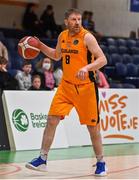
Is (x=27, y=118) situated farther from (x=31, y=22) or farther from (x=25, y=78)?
(x=31, y=22)

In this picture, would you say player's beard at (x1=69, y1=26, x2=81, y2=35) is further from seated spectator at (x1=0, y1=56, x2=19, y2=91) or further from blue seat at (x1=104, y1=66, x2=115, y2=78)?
blue seat at (x1=104, y1=66, x2=115, y2=78)

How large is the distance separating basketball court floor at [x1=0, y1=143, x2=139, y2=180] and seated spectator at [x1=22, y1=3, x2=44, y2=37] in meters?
8.55

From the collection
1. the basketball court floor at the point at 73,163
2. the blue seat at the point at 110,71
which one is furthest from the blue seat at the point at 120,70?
the basketball court floor at the point at 73,163

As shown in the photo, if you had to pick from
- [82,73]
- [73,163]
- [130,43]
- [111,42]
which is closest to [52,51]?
[82,73]

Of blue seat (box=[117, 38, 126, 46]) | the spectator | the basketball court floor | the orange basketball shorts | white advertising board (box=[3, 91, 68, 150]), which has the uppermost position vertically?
the spectator

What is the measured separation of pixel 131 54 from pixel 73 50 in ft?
43.7

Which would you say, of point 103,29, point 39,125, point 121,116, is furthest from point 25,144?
point 103,29

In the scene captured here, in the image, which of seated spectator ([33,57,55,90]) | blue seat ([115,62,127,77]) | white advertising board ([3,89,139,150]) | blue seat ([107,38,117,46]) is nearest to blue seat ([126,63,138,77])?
blue seat ([115,62,127,77])

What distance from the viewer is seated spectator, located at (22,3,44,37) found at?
62.8 ft

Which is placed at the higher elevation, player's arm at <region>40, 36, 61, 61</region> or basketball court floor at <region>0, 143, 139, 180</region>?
player's arm at <region>40, 36, 61, 61</region>

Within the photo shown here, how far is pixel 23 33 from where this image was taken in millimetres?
18891

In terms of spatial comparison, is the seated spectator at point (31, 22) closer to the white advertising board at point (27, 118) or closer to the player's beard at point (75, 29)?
the white advertising board at point (27, 118)

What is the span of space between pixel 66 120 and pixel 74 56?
13.0ft

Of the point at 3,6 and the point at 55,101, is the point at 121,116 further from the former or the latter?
the point at 3,6
